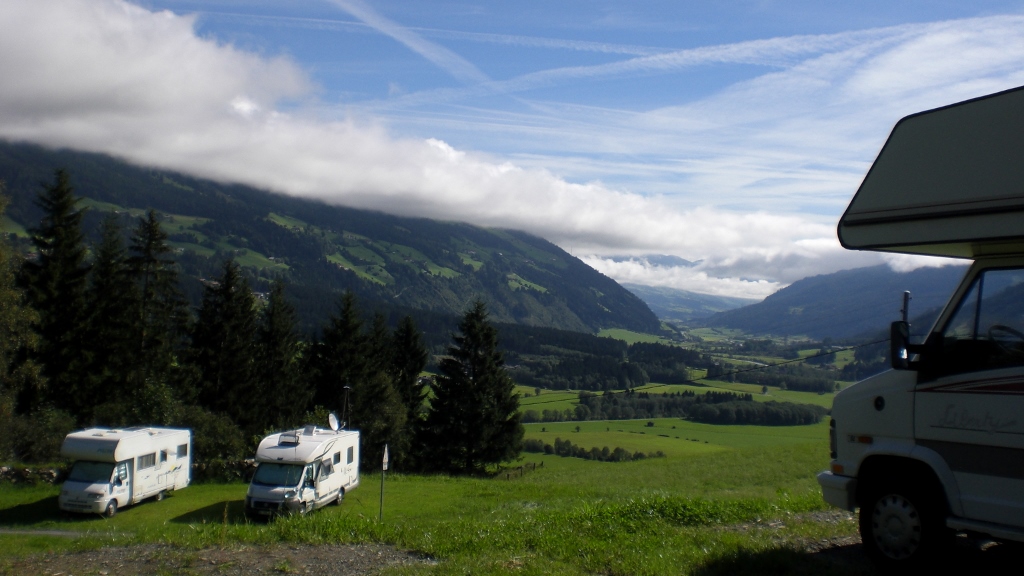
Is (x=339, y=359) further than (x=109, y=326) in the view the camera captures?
Yes

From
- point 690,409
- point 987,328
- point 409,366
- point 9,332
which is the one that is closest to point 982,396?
point 987,328

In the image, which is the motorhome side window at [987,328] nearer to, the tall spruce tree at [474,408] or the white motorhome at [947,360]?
the white motorhome at [947,360]

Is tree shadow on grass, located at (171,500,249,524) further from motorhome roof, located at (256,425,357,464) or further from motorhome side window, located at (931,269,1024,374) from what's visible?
motorhome side window, located at (931,269,1024,374)

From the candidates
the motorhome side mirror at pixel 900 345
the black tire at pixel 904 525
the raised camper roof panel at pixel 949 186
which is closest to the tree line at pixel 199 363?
the black tire at pixel 904 525

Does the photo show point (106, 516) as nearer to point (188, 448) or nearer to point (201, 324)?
point (188, 448)

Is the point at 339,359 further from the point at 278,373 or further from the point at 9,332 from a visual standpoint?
the point at 9,332

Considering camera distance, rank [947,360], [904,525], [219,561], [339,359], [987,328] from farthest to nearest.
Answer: [339,359]
[219,561]
[904,525]
[947,360]
[987,328]

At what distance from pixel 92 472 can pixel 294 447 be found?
6751 millimetres

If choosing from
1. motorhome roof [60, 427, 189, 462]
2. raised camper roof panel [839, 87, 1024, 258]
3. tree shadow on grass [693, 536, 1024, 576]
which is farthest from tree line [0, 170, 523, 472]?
raised camper roof panel [839, 87, 1024, 258]

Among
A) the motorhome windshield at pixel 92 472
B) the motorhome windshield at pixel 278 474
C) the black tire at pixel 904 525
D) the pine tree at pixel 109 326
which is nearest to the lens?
the black tire at pixel 904 525

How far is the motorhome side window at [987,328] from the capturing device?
19.7 feet

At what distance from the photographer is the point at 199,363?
39.6 m

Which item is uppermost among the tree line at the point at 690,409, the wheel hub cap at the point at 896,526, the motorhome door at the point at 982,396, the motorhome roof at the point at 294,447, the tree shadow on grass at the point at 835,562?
A: the motorhome door at the point at 982,396

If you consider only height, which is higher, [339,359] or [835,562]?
[339,359]
